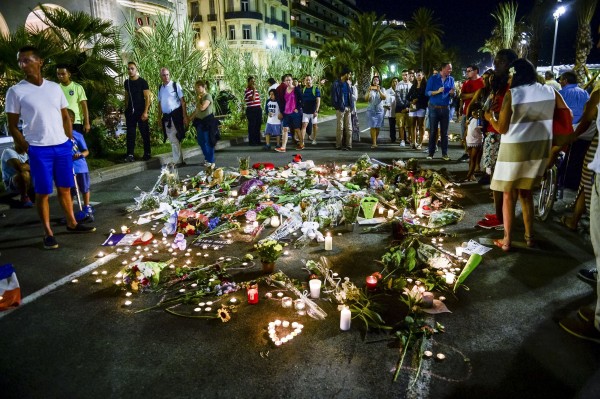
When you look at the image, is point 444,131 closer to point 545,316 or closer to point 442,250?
point 442,250

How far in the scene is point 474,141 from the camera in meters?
7.84

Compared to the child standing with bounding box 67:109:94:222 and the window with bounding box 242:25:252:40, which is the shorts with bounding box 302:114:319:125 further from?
the window with bounding box 242:25:252:40

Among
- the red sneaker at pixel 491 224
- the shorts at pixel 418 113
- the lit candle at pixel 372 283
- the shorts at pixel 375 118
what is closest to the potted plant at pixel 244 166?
the red sneaker at pixel 491 224

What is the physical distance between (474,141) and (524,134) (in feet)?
12.4

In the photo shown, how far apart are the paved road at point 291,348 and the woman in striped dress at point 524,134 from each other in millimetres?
824

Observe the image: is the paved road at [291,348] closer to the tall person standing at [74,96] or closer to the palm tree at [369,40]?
the tall person standing at [74,96]

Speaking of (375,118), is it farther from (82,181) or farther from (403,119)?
(82,181)

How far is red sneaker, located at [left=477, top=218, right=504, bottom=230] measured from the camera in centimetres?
548

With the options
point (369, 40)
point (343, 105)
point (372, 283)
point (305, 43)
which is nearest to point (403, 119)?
point (343, 105)

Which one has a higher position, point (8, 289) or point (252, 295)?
point (8, 289)

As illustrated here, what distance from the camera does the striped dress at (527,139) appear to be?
4.11m

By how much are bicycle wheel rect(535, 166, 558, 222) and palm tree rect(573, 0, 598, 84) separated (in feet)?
71.9

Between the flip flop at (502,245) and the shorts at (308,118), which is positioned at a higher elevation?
the shorts at (308,118)

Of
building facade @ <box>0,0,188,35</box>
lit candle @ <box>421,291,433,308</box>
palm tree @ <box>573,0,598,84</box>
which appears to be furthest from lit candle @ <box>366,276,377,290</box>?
palm tree @ <box>573,0,598,84</box>
